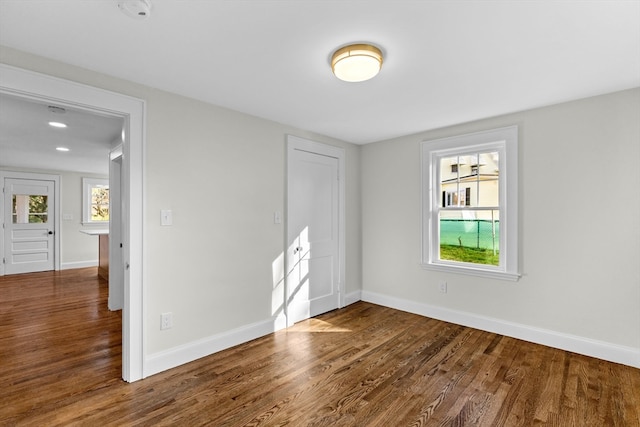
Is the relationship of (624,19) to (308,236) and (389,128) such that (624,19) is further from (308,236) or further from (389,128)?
(308,236)

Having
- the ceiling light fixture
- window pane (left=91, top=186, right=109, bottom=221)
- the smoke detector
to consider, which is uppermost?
the smoke detector

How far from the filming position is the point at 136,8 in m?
1.53

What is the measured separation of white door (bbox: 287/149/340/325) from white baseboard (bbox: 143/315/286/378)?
34 centimetres

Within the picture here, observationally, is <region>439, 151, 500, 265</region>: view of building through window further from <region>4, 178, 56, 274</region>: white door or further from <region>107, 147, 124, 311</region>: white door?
<region>4, 178, 56, 274</region>: white door

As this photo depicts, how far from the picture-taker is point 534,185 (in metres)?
3.07

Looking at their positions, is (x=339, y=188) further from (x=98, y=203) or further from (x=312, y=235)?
(x=98, y=203)

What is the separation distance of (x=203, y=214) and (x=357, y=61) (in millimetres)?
1841

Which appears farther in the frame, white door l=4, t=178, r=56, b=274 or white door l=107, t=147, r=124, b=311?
white door l=4, t=178, r=56, b=274

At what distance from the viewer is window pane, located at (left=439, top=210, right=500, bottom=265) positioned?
3455mm

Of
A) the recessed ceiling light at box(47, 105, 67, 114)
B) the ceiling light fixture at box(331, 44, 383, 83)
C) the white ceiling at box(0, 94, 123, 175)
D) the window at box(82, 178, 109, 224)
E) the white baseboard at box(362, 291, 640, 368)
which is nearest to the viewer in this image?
the ceiling light fixture at box(331, 44, 383, 83)

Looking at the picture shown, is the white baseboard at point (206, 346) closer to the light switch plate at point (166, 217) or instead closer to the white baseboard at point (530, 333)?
the light switch plate at point (166, 217)

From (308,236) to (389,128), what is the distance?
162 cm

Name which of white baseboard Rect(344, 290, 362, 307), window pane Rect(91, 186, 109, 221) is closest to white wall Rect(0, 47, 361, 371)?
white baseboard Rect(344, 290, 362, 307)

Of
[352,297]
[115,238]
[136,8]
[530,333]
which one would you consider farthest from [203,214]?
[530,333]
